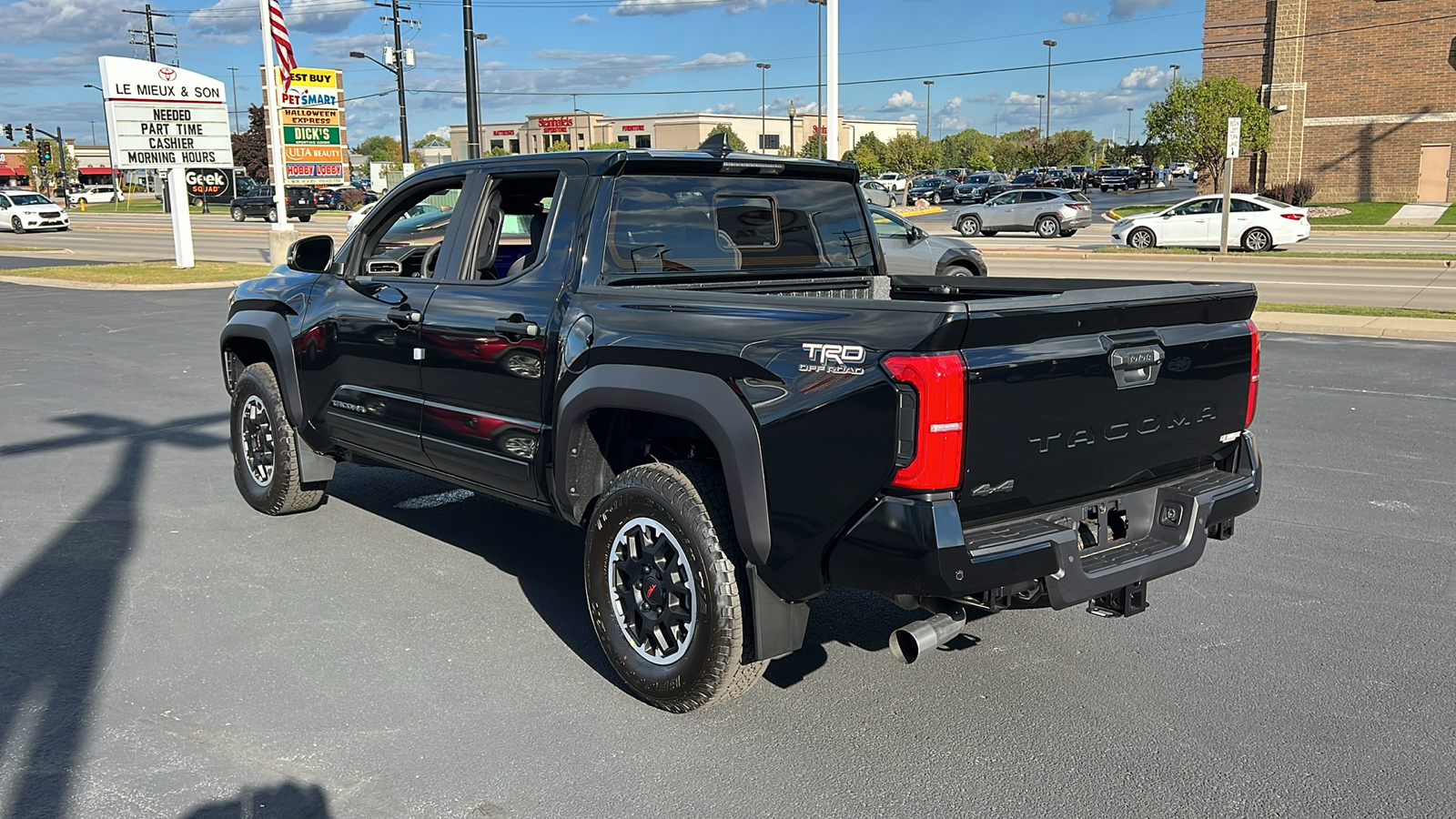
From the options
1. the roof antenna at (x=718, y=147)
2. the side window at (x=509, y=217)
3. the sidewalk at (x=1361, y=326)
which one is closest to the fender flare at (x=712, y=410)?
the side window at (x=509, y=217)

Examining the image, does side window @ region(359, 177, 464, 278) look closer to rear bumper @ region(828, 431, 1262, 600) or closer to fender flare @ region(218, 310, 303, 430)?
fender flare @ region(218, 310, 303, 430)

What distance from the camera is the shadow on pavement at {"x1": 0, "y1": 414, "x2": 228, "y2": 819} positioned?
12.1ft

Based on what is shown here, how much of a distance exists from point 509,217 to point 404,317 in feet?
2.16

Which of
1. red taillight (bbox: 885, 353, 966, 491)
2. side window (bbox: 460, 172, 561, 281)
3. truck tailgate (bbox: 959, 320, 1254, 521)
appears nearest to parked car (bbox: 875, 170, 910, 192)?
side window (bbox: 460, 172, 561, 281)

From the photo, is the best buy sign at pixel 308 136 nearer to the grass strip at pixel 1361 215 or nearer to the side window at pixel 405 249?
the side window at pixel 405 249

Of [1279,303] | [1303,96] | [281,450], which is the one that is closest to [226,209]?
[1303,96]

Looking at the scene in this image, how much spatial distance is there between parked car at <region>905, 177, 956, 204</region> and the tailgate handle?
205ft

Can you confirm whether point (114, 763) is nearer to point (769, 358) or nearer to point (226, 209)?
point (769, 358)

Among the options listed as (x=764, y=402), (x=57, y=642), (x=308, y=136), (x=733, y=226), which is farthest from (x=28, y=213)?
(x=764, y=402)

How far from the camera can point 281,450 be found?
251 inches

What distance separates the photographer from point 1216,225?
2933cm

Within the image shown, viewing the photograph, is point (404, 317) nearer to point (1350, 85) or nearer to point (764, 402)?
point (764, 402)

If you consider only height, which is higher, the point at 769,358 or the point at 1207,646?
the point at 769,358

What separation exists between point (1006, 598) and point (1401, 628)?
2.34 meters
